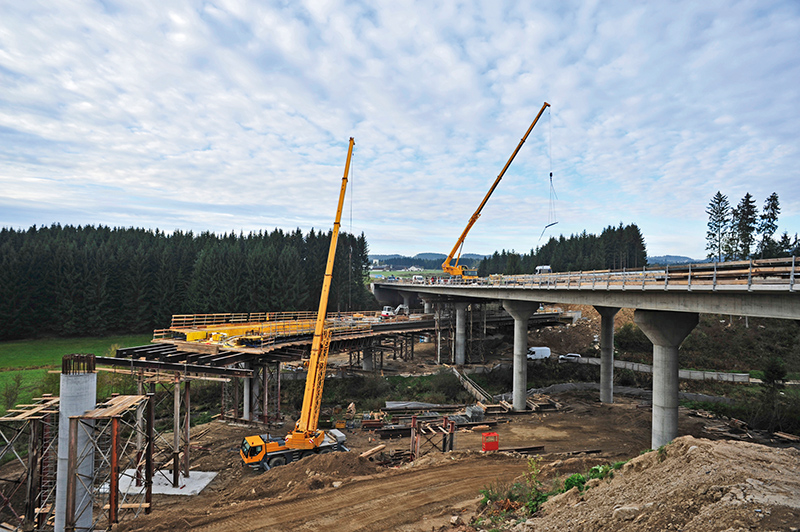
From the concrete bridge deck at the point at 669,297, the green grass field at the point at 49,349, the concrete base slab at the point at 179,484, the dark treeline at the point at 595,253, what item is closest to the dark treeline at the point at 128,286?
the green grass field at the point at 49,349

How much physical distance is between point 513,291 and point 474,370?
48.3ft

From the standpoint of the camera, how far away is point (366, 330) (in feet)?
147

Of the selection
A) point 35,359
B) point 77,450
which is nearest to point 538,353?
point 77,450

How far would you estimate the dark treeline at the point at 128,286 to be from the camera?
6444cm

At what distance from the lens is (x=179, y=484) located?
792 inches

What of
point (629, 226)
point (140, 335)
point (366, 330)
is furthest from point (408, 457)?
point (629, 226)

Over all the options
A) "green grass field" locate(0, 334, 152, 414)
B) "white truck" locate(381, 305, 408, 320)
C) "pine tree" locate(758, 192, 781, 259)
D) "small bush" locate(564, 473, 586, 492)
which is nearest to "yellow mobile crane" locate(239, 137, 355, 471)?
"small bush" locate(564, 473, 586, 492)

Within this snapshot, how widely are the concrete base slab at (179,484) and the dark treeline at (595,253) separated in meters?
105

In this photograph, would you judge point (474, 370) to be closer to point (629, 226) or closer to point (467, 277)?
point (467, 277)

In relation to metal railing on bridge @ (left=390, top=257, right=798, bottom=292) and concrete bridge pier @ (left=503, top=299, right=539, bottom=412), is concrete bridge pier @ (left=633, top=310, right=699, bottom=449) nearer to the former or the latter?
metal railing on bridge @ (left=390, top=257, right=798, bottom=292)

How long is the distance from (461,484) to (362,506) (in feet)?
15.3

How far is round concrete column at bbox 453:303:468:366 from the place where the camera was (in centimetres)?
5209

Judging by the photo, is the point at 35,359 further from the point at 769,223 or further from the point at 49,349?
the point at 769,223

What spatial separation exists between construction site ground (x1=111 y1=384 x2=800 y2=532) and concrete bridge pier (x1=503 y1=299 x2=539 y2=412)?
4.02 metres
